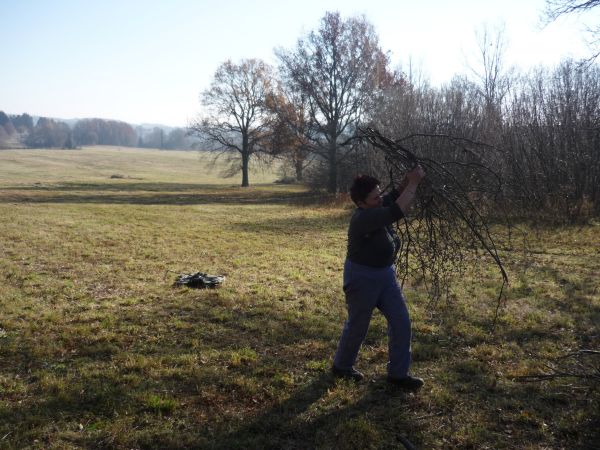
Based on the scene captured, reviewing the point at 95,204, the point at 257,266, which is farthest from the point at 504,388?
the point at 95,204

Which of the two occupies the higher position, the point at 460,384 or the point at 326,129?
the point at 326,129

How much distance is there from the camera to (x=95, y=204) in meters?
25.0

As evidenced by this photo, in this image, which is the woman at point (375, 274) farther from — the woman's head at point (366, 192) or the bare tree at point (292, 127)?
the bare tree at point (292, 127)

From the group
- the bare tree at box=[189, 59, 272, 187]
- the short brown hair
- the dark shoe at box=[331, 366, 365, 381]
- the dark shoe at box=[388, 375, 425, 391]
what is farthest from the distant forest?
→ the dark shoe at box=[388, 375, 425, 391]

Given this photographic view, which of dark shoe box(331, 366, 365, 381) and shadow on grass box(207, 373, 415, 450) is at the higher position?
dark shoe box(331, 366, 365, 381)

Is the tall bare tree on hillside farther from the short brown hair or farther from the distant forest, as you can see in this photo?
the distant forest

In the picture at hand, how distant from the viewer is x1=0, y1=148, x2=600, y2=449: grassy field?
3918mm

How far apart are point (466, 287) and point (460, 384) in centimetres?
428

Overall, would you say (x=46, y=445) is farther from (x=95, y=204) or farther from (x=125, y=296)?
(x=95, y=204)

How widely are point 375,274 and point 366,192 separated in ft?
2.47

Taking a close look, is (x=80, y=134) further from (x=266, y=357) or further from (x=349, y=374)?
(x=349, y=374)

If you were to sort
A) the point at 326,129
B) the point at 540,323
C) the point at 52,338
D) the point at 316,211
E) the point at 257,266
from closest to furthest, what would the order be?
1. the point at 52,338
2. the point at 540,323
3. the point at 257,266
4. the point at 316,211
5. the point at 326,129

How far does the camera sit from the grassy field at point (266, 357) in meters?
3.92

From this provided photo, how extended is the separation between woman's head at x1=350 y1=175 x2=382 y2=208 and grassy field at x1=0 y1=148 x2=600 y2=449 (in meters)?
1.84
